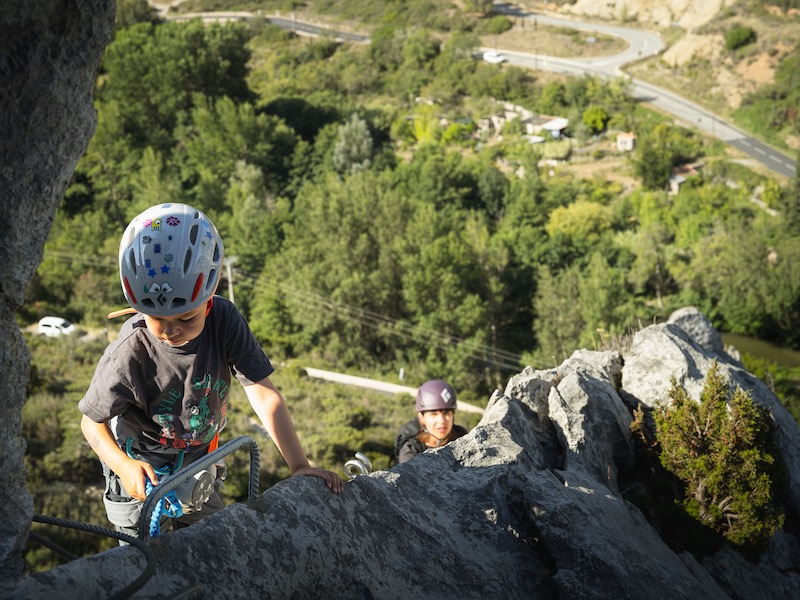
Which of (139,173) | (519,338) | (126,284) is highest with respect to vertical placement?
(126,284)

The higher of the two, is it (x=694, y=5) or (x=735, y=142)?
(x=694, y=5)

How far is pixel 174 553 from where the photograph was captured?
2963 mm

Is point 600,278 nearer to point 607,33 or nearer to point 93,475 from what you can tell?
point 93,475

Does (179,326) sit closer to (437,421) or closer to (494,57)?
(437,421)

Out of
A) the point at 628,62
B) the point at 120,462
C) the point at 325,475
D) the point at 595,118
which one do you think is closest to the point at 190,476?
the point at 120,462

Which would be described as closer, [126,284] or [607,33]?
[126,284]

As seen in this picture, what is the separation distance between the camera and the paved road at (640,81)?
5591 centimetres

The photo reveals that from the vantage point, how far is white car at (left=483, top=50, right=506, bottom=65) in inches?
2872

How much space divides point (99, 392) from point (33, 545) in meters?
11.6

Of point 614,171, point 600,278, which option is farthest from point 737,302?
point 614,171

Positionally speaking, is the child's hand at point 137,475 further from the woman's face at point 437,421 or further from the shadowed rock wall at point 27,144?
the woman's face at point 437,421

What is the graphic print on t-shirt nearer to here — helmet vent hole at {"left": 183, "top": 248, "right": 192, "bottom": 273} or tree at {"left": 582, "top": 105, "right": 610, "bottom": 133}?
helmet vent hole at {"left": 183, "top": 248, "right": 192, "bottom": 273}

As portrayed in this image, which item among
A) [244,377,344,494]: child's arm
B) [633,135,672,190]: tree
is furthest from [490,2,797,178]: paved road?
[244,377,344,494]: child's arm

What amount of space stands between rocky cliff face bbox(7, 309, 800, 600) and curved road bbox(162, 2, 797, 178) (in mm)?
52379
